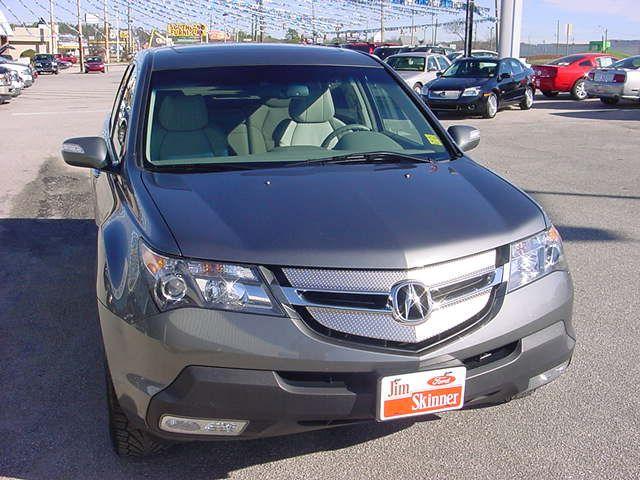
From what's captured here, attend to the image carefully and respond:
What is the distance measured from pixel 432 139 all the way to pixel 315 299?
6.19 ft

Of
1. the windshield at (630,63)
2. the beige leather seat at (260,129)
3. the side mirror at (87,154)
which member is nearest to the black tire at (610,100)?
the windshield at (630,63)

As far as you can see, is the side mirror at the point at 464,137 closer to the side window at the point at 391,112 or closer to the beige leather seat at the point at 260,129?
the side window at the point at 391,112

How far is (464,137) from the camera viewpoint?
14.4ft

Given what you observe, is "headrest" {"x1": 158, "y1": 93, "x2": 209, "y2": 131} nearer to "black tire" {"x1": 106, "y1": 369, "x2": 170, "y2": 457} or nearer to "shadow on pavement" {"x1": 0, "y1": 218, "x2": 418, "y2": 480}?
"shadow on pavement" {"x1": 0, "y1": 218, "x2": 418, "y2": 480}

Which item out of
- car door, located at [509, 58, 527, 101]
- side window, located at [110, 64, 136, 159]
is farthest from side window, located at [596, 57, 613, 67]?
side window, located at [110, 64, 136, 159]

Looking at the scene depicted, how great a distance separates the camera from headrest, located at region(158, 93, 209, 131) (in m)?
3.97

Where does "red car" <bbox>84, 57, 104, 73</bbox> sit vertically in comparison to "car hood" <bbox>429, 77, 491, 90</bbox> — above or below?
above

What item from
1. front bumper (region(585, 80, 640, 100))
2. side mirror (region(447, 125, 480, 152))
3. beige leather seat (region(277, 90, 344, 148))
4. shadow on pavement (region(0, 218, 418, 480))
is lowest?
shadow on pavement (region(0, 218, 418, 480))

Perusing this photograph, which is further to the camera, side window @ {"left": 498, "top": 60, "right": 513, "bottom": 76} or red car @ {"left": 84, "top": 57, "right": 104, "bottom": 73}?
red car @ {"left": 84, "top": 57, "right": 104, "bottom": 73}

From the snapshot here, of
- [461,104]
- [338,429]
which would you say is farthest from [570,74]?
[338,429]

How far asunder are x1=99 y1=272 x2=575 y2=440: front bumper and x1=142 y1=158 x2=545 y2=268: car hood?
0.88 ft

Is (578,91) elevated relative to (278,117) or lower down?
lower down

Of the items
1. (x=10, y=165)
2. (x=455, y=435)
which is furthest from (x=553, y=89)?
(x=455, y=435)

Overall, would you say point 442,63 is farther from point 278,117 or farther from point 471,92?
point 278,117
